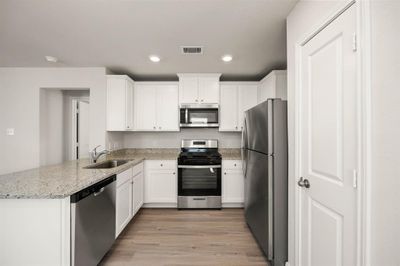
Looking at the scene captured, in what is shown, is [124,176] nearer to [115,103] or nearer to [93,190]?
[93,190]

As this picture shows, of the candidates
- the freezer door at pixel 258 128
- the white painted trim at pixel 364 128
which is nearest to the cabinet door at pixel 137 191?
the freezer door at pixel 258 128

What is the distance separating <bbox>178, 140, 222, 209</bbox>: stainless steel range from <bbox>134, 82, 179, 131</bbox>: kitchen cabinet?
0.77 metres

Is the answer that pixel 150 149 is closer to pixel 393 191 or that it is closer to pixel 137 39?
pixel 137 39

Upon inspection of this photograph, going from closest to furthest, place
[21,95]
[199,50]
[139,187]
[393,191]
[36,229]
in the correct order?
[393,191] < [36,229] < [199,50] < [139,187] < [21,95]

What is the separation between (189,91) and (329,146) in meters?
2.65

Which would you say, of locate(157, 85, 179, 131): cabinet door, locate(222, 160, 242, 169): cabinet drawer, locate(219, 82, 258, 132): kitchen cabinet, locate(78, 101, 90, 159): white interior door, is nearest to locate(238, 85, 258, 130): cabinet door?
locate(219, 82, 258, 132): kitchen cabinet

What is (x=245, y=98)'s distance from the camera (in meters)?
3.63

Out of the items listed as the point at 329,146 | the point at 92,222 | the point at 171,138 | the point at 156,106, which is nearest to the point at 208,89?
the point at 156,106

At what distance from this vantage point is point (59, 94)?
12.7 ft

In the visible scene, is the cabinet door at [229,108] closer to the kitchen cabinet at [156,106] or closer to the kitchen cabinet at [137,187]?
the kitchen cabinet at [156,106]

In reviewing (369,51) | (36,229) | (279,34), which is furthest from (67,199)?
(279,34)

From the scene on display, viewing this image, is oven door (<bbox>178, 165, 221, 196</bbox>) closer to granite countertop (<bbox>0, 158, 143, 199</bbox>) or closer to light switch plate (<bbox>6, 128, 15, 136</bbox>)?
granite countertop (<bbox>0, 158, 143, 199</bbox>)

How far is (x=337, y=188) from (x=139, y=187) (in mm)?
2638

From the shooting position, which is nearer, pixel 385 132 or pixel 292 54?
pixel 385 132
